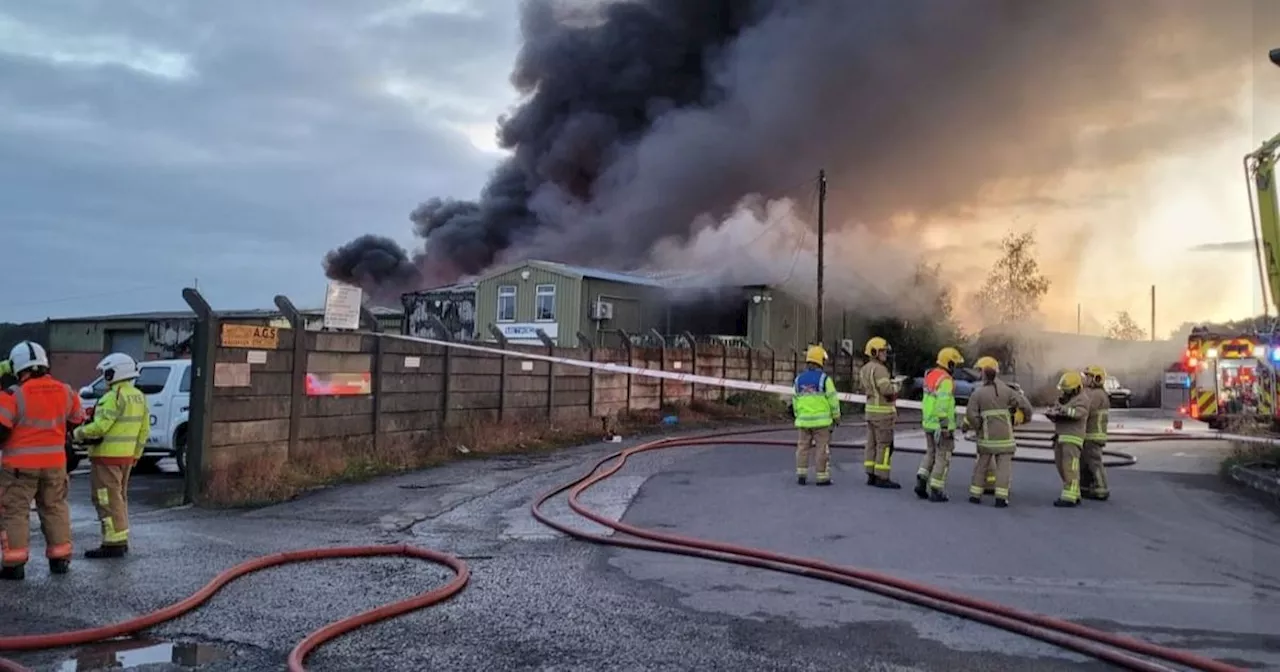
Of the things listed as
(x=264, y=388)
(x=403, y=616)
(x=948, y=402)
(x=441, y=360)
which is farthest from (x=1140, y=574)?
(x=441, y=360)

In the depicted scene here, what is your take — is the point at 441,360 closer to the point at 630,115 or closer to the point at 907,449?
the point at 907,449

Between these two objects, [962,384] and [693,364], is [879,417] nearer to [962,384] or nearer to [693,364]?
[693,364]

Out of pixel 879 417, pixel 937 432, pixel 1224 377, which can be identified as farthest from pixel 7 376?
pixel 1224 377

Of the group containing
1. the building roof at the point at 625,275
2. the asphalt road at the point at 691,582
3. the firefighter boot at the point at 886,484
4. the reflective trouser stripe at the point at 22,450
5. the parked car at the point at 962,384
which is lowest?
the asphalt road at the point at 691,582

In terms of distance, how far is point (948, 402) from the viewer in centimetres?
994

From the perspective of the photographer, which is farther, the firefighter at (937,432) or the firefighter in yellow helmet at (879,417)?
the firefighter in yellow helmet at (879,417)

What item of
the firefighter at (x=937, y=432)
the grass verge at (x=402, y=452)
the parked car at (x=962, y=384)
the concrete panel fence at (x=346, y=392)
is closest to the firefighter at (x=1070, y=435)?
the firefighter at (x=937, y=432)

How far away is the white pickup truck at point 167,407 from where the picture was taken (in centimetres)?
1247

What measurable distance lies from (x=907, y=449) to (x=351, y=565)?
34.2 ft

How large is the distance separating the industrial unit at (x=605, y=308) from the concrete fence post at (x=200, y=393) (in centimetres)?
2092

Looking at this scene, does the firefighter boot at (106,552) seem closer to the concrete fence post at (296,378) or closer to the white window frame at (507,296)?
the concrete fence post at (296,378)

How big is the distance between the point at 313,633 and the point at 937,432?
23.4ft

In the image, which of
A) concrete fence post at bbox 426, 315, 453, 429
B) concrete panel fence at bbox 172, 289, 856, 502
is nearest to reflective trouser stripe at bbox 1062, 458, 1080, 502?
concrete panel fence at bbox 172, 289, 856, 502

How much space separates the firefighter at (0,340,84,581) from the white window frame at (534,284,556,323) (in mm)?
25759
